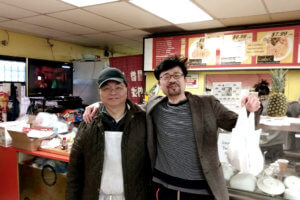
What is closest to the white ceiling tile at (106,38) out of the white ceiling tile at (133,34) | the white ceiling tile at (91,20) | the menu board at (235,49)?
the white ceiling tile at (133,34)

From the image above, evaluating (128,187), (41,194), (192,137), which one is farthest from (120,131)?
(41,194)

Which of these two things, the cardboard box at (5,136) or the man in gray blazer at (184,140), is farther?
the cardboard box at (5,136)

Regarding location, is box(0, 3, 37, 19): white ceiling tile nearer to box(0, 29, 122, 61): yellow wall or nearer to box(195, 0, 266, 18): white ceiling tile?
box(0, 29, 122, 61): yellow wall

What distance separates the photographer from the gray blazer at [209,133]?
1.63m

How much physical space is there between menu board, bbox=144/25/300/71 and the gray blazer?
246cm

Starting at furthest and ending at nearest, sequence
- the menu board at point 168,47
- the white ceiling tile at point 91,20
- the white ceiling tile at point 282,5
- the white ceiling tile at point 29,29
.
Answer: the menu board at point 168,47 → the white ceiling tile at point 29,29 → the white ceiling tile at point 91,20 → the white ceiling tile at point 282,5

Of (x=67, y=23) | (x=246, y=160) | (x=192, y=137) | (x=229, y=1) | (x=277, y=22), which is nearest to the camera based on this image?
(x=246, y=160)

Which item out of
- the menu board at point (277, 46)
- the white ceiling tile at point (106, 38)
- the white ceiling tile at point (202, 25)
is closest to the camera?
the menu board at point (277, 46)

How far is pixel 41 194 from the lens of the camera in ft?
9.80

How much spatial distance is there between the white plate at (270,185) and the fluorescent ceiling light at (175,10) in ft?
7.81

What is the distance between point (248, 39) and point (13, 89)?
4857mm

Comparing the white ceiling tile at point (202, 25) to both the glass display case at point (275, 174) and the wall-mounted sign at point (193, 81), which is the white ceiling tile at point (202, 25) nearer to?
the wall-mounted sign at point (193, 81)

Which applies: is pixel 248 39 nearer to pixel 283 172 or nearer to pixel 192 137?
pixel 283 172

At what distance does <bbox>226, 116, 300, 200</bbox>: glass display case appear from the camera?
169cm
